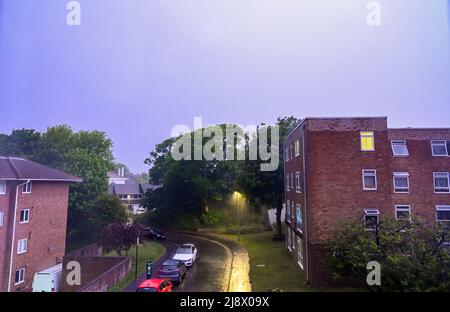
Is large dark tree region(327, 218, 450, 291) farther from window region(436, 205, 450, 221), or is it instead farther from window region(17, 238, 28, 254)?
window region(17, 238, 28, 254)

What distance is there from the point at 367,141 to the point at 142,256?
12542 millimetres

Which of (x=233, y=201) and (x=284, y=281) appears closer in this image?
(x=284, y=281)

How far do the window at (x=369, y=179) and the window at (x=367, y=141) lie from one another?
0.82 m

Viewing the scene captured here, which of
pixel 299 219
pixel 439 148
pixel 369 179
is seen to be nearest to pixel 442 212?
pixel 439 148

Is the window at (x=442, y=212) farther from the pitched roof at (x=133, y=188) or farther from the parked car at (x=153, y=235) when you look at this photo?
the pitched roof at (x=133, y=188)

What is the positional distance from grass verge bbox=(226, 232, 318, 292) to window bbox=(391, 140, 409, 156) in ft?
20.8

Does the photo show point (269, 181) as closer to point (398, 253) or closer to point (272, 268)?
point (272, 268)

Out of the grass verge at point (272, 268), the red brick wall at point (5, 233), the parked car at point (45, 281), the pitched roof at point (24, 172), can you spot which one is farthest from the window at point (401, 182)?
the red brick wall at point (5, 233)

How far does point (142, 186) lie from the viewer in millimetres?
28156

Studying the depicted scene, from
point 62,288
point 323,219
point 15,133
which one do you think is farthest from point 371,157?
point 15,133

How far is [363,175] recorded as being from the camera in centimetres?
1055

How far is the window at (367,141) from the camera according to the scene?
10.6m
